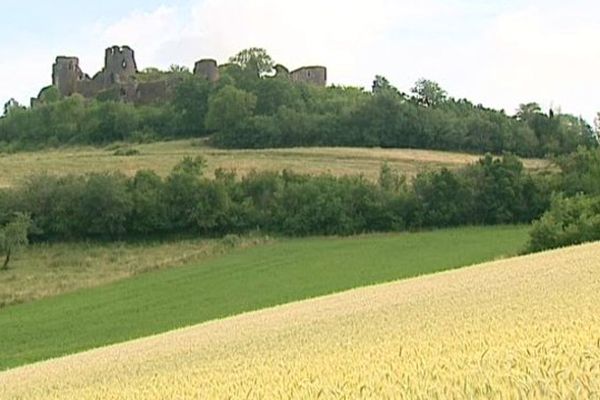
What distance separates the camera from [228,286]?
137ft

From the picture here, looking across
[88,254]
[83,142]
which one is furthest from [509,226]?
[83,142]

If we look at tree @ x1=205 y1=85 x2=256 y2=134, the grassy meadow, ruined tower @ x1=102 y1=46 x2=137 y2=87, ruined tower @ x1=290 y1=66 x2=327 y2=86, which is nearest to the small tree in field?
the grassy meadow

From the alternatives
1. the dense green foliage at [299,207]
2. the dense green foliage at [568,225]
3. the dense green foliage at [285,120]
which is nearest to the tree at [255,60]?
the dense green foliage at [285,120]

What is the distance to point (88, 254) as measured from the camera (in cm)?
5503

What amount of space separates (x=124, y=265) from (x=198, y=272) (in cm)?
620

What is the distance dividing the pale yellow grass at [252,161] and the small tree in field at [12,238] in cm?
1613

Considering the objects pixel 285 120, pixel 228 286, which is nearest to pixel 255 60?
pixel 285 120

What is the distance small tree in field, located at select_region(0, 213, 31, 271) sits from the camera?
173 feet

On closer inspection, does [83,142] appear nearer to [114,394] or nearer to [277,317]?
[277,317]

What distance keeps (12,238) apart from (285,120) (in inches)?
1987

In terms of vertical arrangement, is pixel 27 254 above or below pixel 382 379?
below

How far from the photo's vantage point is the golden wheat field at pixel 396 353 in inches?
227

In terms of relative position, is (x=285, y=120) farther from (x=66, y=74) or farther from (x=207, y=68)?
(x=66, y=74)

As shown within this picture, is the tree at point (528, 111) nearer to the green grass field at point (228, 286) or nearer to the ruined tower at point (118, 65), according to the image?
the green grass field at point (228, 286)
